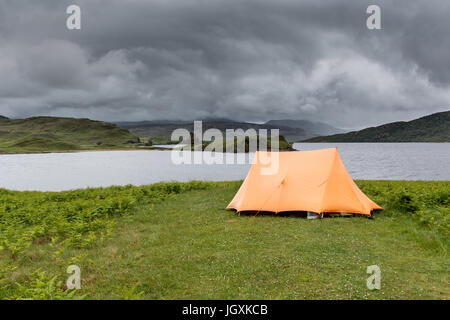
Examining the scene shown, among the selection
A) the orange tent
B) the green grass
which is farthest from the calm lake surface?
the green grass

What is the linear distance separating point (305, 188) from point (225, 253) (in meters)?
8.23

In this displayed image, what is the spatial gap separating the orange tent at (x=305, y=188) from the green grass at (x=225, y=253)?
98cm

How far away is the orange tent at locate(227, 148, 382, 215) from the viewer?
56.6 ft

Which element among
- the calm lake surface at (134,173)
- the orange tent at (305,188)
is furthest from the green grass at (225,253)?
the calm lake surface at (134,173)

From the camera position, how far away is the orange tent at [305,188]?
56.6 ft

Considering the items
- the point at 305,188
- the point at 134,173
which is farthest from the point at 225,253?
the point at 134,173

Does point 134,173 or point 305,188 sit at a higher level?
point 134,173

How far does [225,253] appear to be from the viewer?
37.9ft

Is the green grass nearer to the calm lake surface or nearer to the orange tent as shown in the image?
the orange tent

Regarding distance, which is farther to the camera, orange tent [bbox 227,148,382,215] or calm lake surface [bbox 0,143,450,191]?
calm lake surface [bbox 0,143,450,191]

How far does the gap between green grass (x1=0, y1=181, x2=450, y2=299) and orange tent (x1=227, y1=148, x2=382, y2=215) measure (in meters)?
0.98

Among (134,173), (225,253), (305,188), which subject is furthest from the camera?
(134,173)

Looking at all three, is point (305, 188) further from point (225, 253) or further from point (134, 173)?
point (134, 173)

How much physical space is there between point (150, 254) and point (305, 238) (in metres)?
7.01
